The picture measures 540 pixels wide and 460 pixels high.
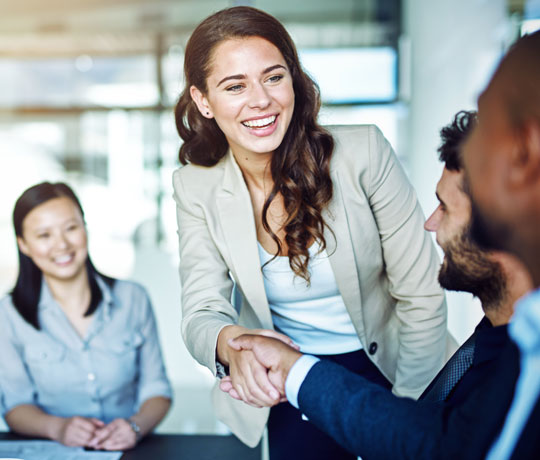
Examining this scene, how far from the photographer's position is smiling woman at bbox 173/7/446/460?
1609mm

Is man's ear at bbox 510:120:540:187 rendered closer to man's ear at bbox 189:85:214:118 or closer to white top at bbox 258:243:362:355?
white top at bbox 258:243:362:355

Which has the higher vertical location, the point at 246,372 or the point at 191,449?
the point at 246,372

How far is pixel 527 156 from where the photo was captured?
2.30 ft

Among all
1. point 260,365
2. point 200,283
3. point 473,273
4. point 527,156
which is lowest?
point 260,365

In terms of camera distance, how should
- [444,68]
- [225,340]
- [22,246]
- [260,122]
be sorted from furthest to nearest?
[444,68] < [22,246] < [260,122] < [225,340]

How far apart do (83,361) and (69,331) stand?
12 cm

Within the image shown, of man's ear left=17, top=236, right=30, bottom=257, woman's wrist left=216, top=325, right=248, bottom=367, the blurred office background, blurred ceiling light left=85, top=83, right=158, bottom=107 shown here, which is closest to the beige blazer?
woman's wrist left=216, top=325, right=248, bottom=367

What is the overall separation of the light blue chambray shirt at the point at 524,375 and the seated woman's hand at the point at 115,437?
3.57ft

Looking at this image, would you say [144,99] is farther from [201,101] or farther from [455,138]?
[455,138]

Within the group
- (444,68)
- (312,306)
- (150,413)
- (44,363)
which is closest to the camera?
(312,306)

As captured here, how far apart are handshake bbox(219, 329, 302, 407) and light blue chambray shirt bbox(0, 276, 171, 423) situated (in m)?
0.81

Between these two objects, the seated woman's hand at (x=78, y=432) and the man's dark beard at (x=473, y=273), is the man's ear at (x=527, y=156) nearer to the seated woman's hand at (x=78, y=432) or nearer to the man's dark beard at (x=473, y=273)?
the man's dark beard at (x=473, y=273)

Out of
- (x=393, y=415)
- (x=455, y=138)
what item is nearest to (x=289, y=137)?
(x=455, y=138)

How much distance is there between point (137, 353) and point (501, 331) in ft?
4.90
